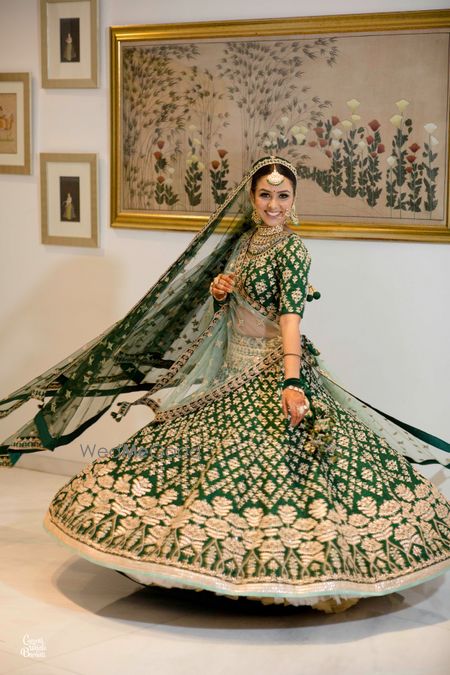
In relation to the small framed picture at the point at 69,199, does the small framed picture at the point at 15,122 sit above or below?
above

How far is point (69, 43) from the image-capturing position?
5.39 m

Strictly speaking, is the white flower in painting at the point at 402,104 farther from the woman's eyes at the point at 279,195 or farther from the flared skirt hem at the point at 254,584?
the flared skirt hem at the point at 254,584

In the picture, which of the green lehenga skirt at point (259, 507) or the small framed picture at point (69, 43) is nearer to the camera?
the green lehenga skirt at point (259, 507)

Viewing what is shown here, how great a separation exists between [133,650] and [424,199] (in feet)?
7.37

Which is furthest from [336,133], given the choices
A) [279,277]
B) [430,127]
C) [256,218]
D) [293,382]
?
[293,382]

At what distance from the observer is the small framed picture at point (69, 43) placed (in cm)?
530

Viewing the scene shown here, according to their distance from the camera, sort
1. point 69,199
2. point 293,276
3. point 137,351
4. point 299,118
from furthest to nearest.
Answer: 1. point 69,199
2. point 299,118
3. point 137,351
4. point 293,276

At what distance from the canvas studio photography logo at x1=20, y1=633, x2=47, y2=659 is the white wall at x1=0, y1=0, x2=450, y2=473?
1958mm

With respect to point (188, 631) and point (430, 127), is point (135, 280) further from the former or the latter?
point (188, 631)

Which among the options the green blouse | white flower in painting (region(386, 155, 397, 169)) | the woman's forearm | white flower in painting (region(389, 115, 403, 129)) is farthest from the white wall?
the woman's forearm

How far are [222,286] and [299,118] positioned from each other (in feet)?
3.76

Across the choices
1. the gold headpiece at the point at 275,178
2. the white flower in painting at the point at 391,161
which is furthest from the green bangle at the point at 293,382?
the white flower in painting at the point at 391,161

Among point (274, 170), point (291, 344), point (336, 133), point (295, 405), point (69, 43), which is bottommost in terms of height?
point (295, 405)

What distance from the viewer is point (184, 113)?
16.8ft
